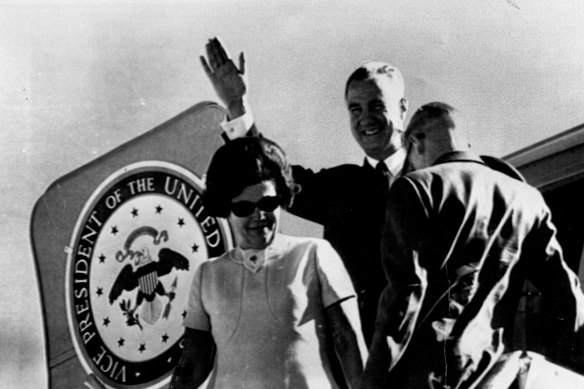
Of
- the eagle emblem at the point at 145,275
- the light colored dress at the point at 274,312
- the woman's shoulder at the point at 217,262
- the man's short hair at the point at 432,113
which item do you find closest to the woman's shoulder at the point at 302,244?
the light colored dress at the point at 274,312

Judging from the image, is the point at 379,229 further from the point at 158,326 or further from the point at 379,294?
the point at 158,326

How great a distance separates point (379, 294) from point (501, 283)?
52 cm

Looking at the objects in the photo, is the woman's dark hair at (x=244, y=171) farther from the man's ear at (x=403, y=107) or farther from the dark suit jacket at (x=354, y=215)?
the man's ear at (x=403, y=107)

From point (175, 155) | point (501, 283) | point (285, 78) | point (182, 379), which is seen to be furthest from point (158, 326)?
point (501, 283)

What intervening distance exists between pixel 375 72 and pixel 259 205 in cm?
82

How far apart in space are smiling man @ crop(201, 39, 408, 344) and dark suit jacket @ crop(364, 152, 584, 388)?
7 centimetres

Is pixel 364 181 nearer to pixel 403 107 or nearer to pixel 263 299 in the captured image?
pixel 403 107

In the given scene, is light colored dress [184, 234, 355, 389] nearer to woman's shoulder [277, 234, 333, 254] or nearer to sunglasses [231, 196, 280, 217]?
woman's shoulder [277, 234, 333, 254]

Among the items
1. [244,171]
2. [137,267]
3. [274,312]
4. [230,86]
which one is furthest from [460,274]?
[137,267]

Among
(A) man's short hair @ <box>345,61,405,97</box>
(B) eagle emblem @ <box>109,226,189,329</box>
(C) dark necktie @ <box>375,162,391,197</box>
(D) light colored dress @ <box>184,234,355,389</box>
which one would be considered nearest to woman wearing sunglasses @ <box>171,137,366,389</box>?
(D) light colored dress @ <box>184,234,355,389</box>

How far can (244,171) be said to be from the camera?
3.50 metres

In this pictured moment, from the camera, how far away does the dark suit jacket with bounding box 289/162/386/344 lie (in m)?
3.37

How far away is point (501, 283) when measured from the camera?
3334 mm

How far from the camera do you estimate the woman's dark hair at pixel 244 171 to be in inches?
138
